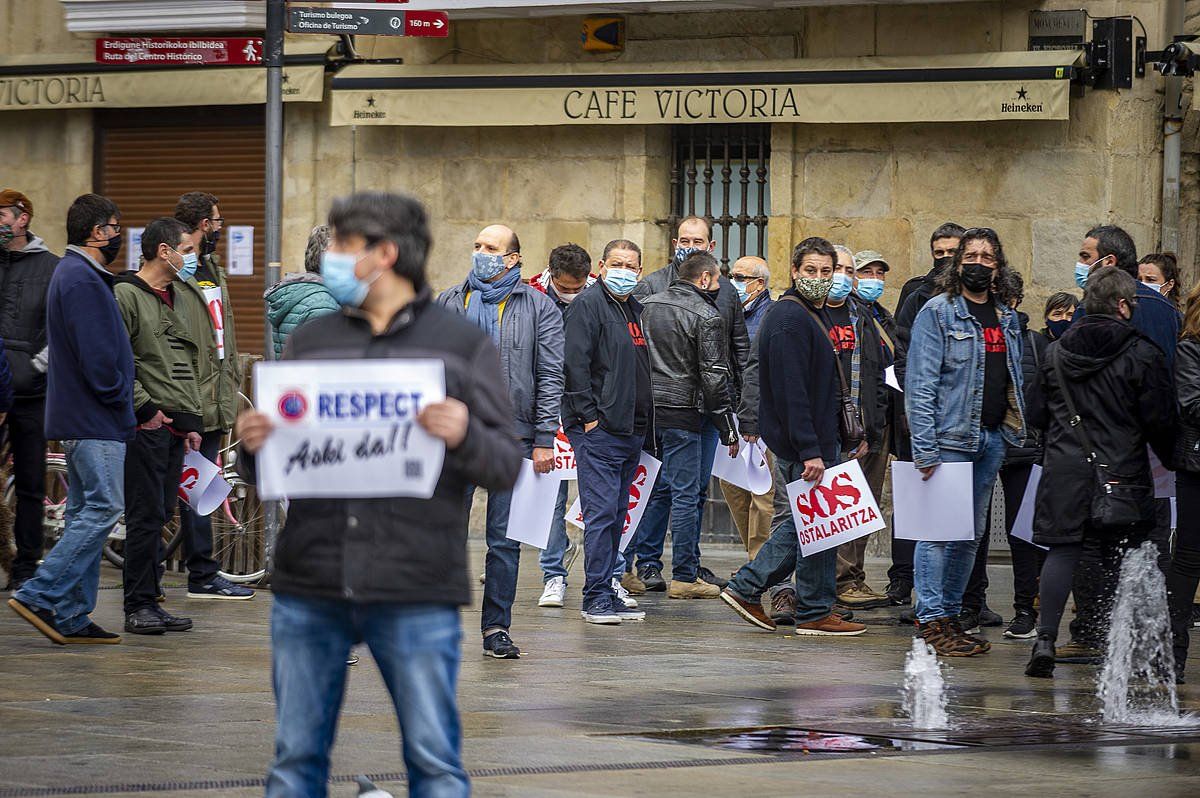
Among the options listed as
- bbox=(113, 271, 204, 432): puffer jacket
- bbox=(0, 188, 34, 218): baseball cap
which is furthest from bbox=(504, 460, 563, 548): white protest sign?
bbox=(0, 188, 34, 218): baseball cap

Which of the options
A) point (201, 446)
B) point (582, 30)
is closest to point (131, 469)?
point (201, 446)

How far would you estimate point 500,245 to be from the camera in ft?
32.4

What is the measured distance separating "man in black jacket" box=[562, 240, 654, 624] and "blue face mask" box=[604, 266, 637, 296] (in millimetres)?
132

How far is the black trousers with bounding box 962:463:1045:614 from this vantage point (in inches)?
447

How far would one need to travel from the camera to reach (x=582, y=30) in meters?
17.2

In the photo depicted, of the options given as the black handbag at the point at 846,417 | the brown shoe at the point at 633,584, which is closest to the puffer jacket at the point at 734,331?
the brown shoe at the point at 633,584

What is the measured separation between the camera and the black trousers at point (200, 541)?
12.0 meters

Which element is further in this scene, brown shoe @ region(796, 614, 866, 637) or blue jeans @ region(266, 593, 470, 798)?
brown shoe @ region(796, 614, 866, 637)

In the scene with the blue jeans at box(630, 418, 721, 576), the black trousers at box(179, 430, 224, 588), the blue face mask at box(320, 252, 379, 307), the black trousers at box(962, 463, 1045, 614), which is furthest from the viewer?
the blue jeans at box(630, 418, 721, 576)

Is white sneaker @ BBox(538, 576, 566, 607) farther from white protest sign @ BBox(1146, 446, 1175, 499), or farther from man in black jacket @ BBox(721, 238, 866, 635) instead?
white protest sign @ BBox(1146, 446, 1175, 499)

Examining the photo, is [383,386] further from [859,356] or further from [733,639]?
[859,356]

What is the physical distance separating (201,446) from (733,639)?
329 centimetres

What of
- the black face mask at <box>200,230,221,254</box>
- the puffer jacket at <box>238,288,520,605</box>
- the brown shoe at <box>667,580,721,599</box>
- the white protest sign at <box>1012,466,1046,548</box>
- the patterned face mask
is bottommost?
the brown shoe at <box>667,580,721,599</box>

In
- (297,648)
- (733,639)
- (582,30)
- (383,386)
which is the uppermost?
(582,30)
